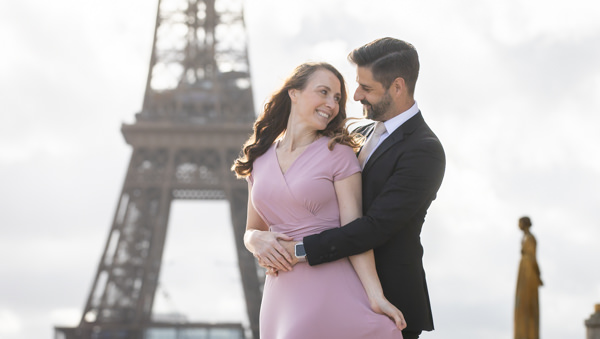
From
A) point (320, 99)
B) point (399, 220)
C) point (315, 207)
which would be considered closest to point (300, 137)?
point (320, 99)

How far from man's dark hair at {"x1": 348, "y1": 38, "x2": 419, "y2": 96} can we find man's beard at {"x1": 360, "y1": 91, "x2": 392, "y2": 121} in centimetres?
7

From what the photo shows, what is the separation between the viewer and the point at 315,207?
4902 mm

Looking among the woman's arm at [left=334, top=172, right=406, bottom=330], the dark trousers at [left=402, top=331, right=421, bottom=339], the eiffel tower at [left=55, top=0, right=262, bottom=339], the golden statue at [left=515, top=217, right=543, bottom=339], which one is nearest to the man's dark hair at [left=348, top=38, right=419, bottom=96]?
the woman's arm at [left=334, top=172, right=406, bottom=330]

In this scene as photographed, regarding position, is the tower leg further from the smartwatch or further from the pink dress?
the smartwatch

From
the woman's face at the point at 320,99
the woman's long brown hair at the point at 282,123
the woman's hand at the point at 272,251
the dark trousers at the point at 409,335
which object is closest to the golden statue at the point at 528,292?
the woman's long brown hair at the point at 282,123

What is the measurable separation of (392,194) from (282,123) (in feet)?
2.40

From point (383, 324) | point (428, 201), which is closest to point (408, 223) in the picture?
point (428, 201)

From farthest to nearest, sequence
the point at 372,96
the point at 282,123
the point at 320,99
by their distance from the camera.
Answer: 1. the point at 282,123
2. the point at 372,96
3. the point at 320,99

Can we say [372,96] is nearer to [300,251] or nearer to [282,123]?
[282,123]

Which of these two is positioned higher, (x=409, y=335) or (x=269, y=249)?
(x=269, y=249)

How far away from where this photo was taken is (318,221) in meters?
4.91

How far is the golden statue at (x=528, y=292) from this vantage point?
1783 cm

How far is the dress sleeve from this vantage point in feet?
16.1

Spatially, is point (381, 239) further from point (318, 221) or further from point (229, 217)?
point (229, 217)
